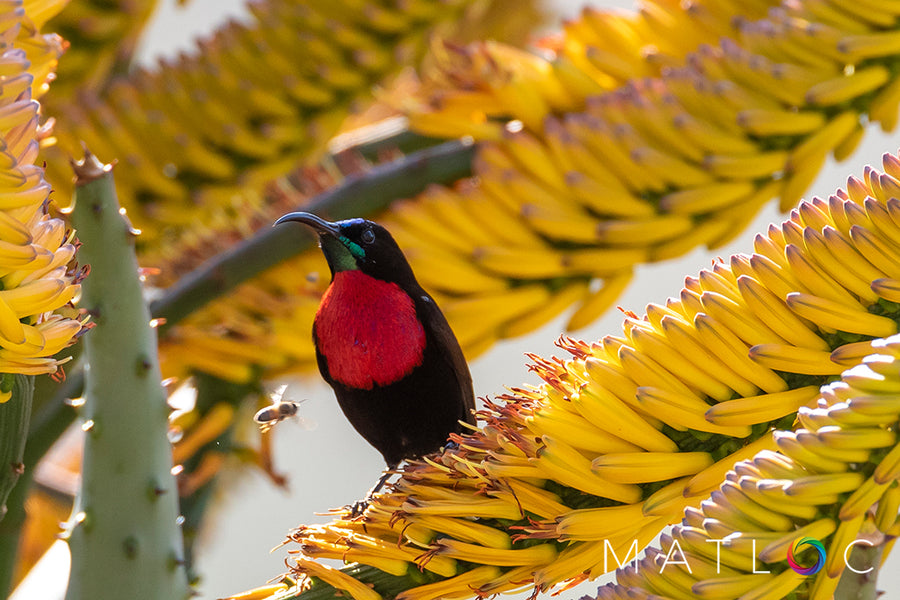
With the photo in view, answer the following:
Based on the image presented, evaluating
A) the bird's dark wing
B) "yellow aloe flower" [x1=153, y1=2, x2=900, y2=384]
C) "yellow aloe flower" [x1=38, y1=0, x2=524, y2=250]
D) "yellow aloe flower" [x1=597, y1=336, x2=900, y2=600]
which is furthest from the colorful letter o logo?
"yellow aloe flower" [x1=38, y1=0, x2=524, y2=250]

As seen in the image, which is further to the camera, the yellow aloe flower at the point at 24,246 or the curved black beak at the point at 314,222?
the curved black beak at the point at 314,222

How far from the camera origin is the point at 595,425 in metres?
0.78

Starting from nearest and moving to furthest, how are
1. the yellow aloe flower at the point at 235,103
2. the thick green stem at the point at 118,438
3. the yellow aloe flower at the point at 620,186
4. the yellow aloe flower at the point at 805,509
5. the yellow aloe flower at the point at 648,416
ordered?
1. the yellow aloe flower at the point at 805,509
2. the yellow aloe flower at the point at 648,416
3. the thick green stem at the point at 118,438
4. the yellow aloe flower at the point at 620,186
5. the yellow aloe flower at the point at 235,103

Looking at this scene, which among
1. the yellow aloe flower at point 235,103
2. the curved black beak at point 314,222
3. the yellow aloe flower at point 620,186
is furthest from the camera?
the yellow aloe flower at point 235,103

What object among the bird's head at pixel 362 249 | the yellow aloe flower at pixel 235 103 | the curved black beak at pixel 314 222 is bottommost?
the yellow aloe flower at pixel 235 103

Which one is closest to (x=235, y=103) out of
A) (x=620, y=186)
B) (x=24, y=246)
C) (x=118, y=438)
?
(x=620, y=186)

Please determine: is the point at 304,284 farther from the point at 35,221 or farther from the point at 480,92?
the point at 35,221

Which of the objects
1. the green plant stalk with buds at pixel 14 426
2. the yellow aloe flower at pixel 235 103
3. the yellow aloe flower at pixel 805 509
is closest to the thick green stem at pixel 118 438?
the green plant stalk with buds at pixel 14 426

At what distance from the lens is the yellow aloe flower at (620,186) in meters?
1.30

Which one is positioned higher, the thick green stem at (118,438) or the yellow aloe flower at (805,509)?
the yellow aloe flower at (805,509)

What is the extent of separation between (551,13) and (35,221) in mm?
2340

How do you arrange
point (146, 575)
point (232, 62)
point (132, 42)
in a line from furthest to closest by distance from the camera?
point (132, 42)
point (232, 62)
point (146, 575)

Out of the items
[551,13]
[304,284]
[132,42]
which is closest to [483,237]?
[304,284]

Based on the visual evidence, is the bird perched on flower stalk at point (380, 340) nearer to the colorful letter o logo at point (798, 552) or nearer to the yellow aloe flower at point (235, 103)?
the colorful letter o logo at point (798, 552)
